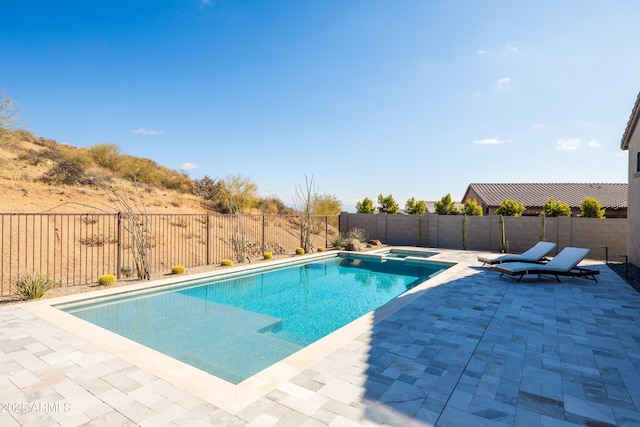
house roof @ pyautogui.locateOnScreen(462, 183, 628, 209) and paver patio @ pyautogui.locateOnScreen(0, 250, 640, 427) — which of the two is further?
house roof @ pyautogui.locateOnScreen(462, 183, 628, 209)

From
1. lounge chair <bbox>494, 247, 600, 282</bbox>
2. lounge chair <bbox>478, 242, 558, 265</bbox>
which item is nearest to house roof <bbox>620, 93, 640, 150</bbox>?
lounge chair <bbox>478, 242, 558, 265</bbox>

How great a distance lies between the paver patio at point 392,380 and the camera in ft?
7.63

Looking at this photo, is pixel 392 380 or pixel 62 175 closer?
pixel 392 380

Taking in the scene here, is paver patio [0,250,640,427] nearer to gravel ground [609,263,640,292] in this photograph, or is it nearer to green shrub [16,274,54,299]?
green shrub [16,274,54,299]

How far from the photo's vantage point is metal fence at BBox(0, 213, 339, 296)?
809 cm

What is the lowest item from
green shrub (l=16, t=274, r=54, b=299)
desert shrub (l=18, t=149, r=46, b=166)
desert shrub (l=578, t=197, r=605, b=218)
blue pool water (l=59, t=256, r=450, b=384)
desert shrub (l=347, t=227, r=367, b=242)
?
blue pool water (l=59, t=256, r=450, b=384)

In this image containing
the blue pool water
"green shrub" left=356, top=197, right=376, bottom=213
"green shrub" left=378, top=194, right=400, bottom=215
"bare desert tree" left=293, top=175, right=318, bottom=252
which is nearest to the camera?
the blue pool water

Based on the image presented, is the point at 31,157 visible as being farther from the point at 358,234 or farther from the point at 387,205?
the point at 387,205

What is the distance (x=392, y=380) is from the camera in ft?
9.24

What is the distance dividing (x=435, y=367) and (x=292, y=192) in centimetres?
1051

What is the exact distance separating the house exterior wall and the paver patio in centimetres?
622

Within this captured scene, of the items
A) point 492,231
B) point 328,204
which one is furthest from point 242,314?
point 328,204

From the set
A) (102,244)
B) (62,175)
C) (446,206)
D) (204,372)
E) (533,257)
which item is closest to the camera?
(204,372)

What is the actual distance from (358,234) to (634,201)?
31.3 feet
